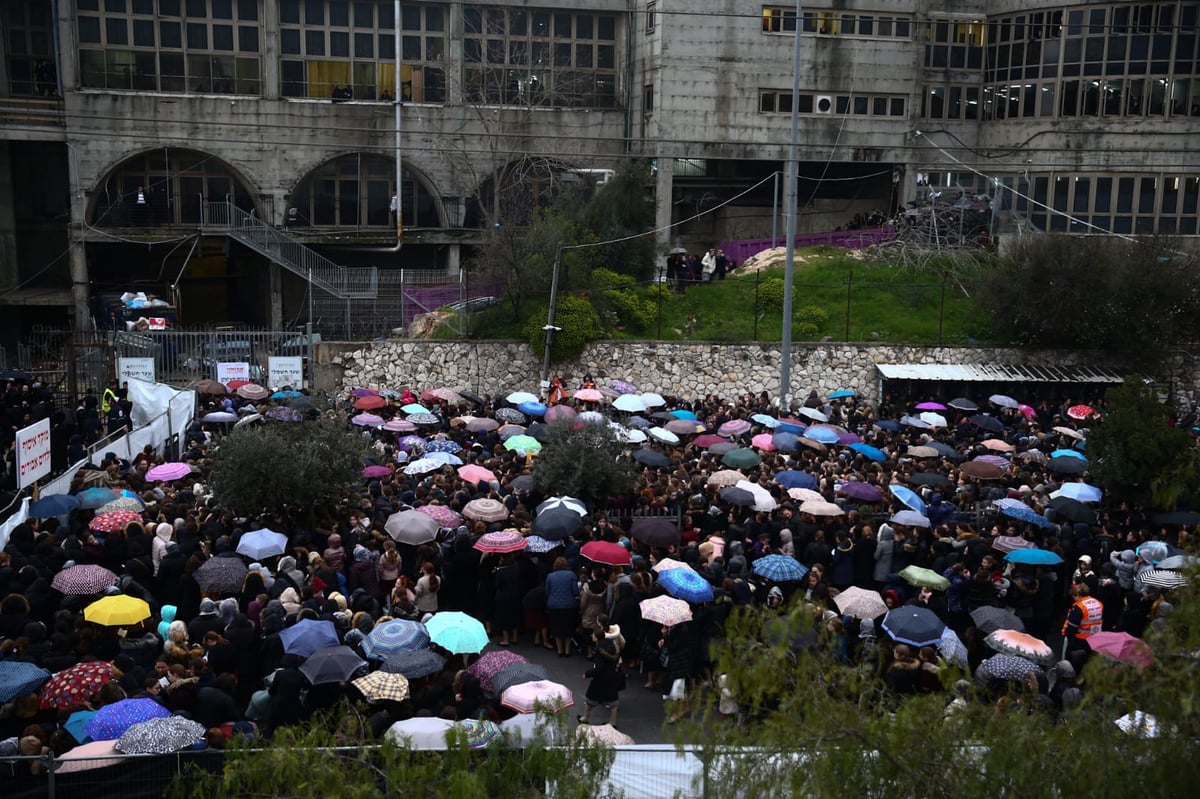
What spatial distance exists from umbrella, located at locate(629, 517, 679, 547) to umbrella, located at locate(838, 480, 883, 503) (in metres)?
3.41

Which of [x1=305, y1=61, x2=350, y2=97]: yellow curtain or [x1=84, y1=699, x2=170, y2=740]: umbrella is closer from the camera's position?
[x1=84, y1=699, x2=170, y2=740]: umbrella

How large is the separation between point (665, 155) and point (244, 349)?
16.5 meters

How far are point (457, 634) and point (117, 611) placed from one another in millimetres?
3552

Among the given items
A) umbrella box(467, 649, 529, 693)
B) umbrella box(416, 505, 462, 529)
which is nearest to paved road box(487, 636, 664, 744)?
umbrella box(467, 649, 529, 693)

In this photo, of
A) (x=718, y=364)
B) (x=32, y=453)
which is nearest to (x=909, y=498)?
(x=718, y=364)

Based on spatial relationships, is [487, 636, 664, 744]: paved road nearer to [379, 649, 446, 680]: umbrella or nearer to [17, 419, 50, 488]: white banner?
[379, 649, 446, 680]: umbrella

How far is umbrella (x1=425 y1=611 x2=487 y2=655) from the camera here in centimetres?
1192

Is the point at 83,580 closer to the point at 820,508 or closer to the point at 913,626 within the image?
the point at 913,626

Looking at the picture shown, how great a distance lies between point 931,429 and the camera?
24297mm

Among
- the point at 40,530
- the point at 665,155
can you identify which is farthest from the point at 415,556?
the point at 665,155

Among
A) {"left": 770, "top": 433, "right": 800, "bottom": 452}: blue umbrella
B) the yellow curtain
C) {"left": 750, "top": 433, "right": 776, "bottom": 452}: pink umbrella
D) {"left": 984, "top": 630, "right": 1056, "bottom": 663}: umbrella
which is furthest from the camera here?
the yellow curtain

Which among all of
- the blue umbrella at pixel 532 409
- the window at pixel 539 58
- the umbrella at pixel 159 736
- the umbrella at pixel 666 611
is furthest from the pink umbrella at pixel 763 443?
the window at pixel 539 58

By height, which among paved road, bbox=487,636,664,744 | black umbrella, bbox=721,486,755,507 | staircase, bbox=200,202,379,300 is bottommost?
paved road, bbox=487,636,664,744

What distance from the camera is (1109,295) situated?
29203 mm
